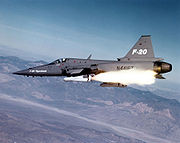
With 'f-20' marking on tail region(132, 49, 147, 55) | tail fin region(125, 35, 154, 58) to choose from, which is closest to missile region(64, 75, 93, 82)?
tail fin region(125, 35, 154, 58)

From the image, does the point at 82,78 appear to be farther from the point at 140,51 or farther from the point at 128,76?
the point at 140,51

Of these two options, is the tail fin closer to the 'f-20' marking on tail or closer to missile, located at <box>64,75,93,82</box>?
the 'f-20' marking on tail

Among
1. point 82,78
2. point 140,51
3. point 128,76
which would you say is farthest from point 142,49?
point 82,78

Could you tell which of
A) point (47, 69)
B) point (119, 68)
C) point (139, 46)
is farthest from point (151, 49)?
point (47, 69)

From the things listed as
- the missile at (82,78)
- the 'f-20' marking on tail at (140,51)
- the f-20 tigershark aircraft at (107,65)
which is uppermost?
the 'f-20' marking on tail at (140,51)

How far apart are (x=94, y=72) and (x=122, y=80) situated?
4.19 meters

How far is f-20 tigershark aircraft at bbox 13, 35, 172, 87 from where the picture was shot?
26.9m

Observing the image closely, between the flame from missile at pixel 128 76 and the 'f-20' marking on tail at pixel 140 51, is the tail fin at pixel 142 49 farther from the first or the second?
the flame from missile at pixel 128 76

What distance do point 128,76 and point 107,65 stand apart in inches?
129

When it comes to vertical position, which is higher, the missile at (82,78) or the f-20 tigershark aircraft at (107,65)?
the f-20 tigershark aircraft at (107,65)

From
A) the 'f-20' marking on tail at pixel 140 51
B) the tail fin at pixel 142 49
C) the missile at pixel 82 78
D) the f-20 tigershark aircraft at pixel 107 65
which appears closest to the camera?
the f-20 tigershark aircraft at pixel 107 65

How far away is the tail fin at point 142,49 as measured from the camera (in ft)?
93.0

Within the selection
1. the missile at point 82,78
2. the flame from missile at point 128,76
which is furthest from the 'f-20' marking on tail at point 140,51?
the missile at point 82,78

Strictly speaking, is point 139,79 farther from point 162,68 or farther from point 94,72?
point 94,72
